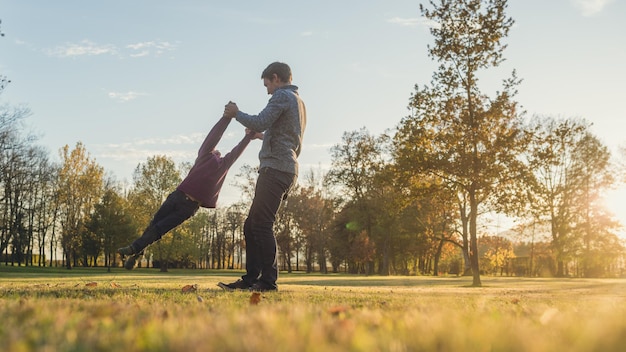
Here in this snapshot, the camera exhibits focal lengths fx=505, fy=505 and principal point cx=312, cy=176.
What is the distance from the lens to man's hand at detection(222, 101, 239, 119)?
21.4ft

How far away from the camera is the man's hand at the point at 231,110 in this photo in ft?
21.4

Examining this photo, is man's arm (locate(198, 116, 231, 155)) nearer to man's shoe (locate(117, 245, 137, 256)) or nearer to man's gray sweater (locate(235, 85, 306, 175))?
man's gray sweater (locate(235, 85, 306, 175))

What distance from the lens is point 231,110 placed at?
21.4 feet

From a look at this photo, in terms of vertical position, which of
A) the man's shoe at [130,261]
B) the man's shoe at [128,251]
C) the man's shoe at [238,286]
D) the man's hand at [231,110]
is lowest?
the man's shoe at [238,286]

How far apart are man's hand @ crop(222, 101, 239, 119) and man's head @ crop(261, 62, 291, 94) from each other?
2.04 ft

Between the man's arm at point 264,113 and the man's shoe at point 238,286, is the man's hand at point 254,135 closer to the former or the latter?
the man's arm at point 264,113

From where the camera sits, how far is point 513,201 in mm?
21109

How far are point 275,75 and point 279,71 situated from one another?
0.08m

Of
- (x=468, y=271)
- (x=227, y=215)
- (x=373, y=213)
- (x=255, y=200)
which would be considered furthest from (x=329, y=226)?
(x=255, y=200)

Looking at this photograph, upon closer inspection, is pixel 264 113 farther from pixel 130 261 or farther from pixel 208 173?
pixel 130 261

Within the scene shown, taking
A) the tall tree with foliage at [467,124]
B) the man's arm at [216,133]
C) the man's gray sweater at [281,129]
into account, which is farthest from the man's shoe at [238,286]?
the tall tree with foliage at [467,124]

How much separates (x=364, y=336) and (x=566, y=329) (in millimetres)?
1009

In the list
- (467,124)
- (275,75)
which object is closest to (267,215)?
(275,75)

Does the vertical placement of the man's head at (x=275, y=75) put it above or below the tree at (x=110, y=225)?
above
